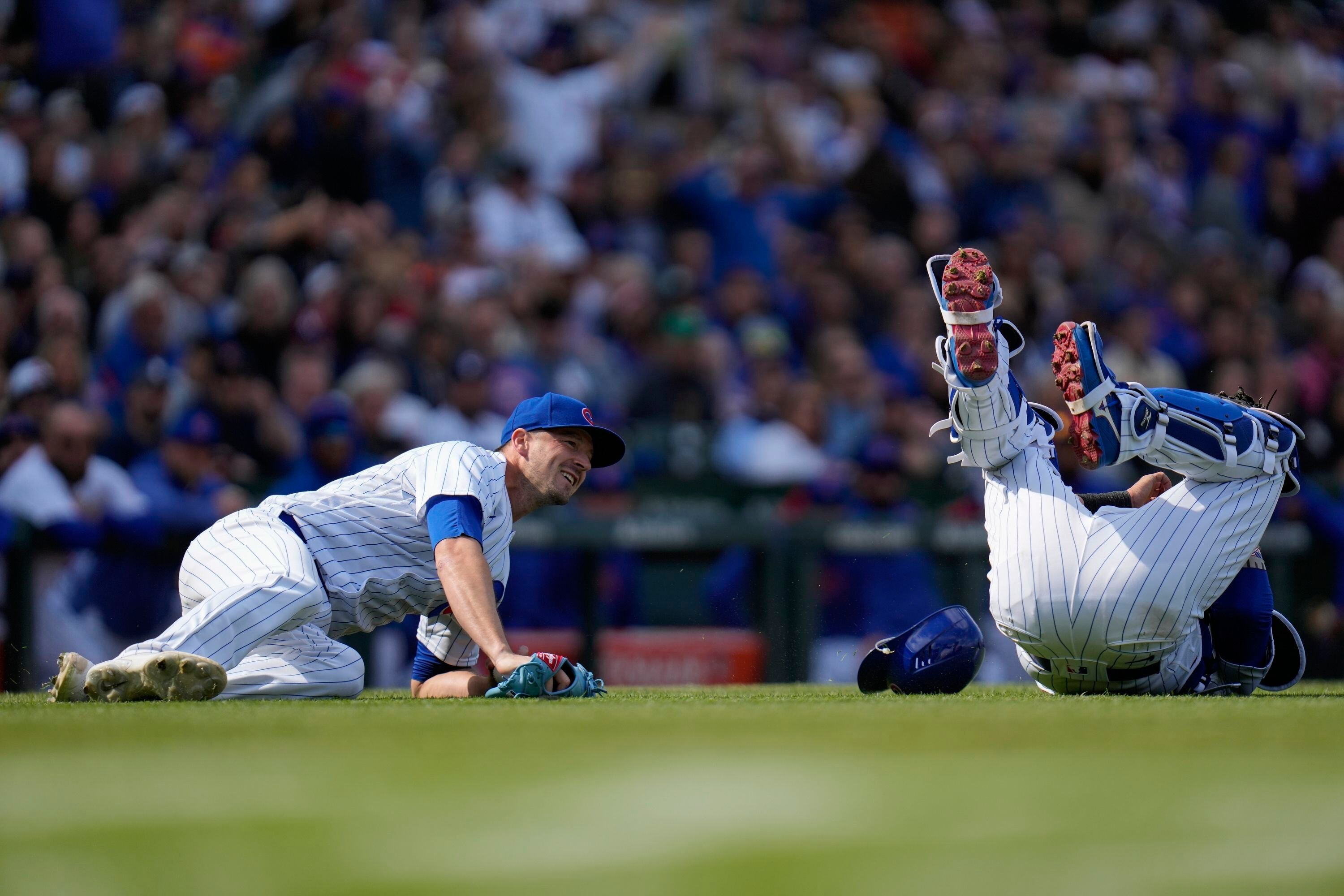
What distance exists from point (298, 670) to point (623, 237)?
6.69 m

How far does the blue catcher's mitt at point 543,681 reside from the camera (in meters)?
4.48

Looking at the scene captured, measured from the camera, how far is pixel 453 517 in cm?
459

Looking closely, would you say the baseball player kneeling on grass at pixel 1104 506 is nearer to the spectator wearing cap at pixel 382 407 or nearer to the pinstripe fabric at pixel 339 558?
the pinstripe fabric at pixel 339 558

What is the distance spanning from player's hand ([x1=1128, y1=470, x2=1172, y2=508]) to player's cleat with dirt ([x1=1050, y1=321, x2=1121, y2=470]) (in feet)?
2.20

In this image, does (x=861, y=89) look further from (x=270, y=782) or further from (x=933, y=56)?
(x=270, y=782)

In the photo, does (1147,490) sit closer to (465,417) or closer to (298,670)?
(298,670)

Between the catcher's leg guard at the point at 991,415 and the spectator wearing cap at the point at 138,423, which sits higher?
the catcher's leg guard at the point at 991,415

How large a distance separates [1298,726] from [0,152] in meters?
8.17

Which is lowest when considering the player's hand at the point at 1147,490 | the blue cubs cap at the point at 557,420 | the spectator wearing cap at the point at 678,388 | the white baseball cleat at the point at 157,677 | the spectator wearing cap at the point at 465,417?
the spectator wearing cap at the point at 678,388

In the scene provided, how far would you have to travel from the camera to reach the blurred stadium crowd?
852cm

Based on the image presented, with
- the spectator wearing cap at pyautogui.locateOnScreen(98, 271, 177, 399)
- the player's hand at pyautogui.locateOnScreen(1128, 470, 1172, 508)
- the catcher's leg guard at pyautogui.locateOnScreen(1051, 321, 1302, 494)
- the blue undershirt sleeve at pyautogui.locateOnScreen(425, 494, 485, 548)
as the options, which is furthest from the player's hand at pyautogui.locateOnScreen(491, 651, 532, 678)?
the spectator wearing cap at pyautogui.locateOnScreen(98, 271, 177, 399)

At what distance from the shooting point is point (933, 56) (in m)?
13.8

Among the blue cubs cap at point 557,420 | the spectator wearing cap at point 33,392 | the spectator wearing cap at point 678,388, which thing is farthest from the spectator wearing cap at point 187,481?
the blue cubs cap at point 557,420

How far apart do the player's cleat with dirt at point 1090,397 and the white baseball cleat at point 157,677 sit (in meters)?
2.45
